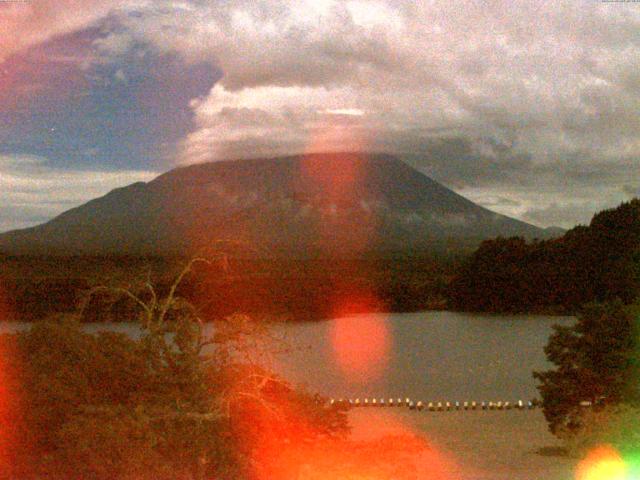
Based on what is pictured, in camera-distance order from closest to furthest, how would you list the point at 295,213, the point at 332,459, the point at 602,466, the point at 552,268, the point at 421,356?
the point at 332,459 < the point at 602,466 < the point at 421,356 < the point at 552,268 < the point at 295,213

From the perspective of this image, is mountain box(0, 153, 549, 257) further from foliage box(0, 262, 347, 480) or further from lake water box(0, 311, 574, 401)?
foliage box(0, 262, 347, 480)

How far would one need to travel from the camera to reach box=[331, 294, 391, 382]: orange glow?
22.0m

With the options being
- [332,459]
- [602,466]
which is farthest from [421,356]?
[332,459]

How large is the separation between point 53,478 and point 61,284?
1497cm

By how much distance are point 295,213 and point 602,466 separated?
60097mm

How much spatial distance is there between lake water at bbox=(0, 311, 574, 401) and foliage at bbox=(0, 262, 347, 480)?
16.8ft

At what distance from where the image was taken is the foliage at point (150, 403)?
7844 mm

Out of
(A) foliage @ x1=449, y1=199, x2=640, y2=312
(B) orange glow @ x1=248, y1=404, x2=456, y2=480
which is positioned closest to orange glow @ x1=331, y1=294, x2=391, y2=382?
(A) foliage @ x1=449, y1=199, x2=640, y2=312

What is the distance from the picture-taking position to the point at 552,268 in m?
33.6

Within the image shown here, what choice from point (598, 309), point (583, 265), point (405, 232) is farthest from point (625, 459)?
point (405, 232)

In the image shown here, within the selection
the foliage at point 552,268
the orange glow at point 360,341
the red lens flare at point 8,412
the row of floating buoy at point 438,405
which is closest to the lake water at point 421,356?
the orange glow at point 360,341

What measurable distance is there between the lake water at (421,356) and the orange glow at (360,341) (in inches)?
1.2

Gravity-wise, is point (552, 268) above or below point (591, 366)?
above

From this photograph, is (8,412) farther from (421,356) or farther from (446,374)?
(421,356)
